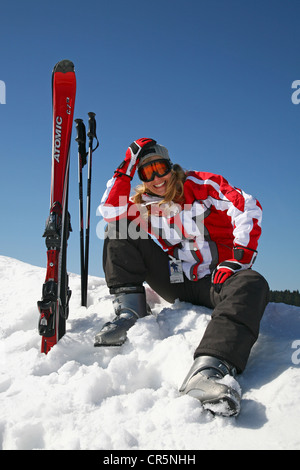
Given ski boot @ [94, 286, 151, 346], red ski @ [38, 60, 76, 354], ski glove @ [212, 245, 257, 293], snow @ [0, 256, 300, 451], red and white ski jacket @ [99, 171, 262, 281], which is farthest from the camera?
red and white ski jacket @ [99, 171, 262, 281]

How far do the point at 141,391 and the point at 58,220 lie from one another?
154 cm

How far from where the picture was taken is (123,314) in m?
2.44

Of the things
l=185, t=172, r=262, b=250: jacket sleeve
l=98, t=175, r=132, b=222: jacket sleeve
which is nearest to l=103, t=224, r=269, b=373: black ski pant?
l=98, t=175, r=132, b=222: jacket sleeve

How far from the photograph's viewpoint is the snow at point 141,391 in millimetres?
1302

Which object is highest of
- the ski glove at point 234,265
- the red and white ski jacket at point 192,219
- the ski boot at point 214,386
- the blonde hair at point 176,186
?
the blonde hair at point 176,186

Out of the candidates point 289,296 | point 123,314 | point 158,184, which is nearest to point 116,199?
point 158,184

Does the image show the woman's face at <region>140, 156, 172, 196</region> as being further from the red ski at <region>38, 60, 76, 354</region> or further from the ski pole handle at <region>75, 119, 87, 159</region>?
the ski pole handle at <region>75, 119, 87, 159</region>

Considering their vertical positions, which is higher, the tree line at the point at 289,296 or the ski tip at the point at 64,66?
the ski tip at the point at 64,66

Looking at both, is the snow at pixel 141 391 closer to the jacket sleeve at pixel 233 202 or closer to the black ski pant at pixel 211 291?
the black ski pant at pixel 211 291

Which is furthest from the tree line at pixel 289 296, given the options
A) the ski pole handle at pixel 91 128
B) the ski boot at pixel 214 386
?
the ski boot at pixel 214 386

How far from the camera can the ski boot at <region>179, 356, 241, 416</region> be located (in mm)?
1396

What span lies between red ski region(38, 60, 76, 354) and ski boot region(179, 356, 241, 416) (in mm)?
1165

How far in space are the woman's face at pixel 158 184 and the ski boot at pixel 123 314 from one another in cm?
77
